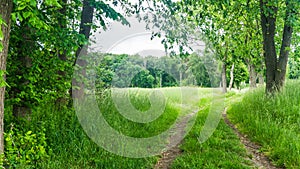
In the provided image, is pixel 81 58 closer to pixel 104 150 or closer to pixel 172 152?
pixel 104 150

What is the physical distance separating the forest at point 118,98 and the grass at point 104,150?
0.02 metres

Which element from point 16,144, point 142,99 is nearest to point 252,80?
point 142,99

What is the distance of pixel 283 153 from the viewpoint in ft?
14.9

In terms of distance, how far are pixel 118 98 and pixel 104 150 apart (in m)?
2.28

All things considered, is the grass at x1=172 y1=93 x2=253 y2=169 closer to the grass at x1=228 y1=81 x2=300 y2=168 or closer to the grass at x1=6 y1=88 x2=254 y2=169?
the grass at x1=6 y1=88 x2=254 y2=169

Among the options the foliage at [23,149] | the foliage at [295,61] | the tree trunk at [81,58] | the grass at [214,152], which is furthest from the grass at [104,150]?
the foliage at [295,61]

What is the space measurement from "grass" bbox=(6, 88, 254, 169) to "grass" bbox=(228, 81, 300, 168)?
53 cm

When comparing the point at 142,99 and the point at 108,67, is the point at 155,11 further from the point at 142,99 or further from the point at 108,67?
the point at 142,99

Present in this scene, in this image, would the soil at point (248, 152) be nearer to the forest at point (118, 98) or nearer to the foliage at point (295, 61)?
the forest at point (118, 98)

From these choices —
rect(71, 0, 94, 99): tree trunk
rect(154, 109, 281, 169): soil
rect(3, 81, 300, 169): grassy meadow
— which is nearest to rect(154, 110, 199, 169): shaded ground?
rect(154, 109, 281, 169): soil

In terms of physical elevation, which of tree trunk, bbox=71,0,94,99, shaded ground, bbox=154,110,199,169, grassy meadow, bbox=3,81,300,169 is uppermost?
tree trunk, bbox=71,0,94,99

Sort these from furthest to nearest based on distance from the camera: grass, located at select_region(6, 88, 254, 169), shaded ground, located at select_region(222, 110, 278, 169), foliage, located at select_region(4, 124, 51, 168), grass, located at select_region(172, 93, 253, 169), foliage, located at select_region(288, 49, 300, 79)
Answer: foliage, located at select_region(288, 49, 300, 79)
shaded ground, located at select_region(222, 110, 278, 169)
grass, located at select_region(172, 93, 253, 169)
grass, located at select_region(6, 88, 254, 169)
foliage, located at select_region(4, 124, 51, 168)

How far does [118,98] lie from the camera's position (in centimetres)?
659

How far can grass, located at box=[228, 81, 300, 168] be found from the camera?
449 cm
